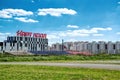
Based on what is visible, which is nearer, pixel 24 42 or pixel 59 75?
pixel 59 75

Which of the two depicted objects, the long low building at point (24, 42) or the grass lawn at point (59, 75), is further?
the long low building at point (24, 42)

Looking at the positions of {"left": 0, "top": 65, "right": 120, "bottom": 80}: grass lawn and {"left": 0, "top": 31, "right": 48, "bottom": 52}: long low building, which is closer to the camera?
{"left": 0, "top": 65, "right": 120, "bottom": 80}: grass lawn

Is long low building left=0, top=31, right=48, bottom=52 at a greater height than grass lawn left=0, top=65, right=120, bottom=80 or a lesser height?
greater

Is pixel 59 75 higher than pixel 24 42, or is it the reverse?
pixel 24 42

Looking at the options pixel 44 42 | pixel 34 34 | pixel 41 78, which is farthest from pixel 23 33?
pixel 41 78

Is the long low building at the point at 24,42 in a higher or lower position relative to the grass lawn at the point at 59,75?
higher

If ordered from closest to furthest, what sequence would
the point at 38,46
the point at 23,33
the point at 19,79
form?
the point at 19,79, the point at 23,33, the point at 38,46

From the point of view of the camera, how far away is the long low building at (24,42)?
165375 mm

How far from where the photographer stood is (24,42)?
18375 centimetres

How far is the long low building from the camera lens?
165 metres

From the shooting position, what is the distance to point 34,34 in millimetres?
174000

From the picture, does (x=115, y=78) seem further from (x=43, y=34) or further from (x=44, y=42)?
(x=44, y=42)

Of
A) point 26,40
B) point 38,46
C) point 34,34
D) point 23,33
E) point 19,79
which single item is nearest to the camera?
point 19,79

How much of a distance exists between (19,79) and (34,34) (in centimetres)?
15564
